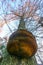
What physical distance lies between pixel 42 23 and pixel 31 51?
1017 mm

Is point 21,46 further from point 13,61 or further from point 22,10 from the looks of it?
point 22,10

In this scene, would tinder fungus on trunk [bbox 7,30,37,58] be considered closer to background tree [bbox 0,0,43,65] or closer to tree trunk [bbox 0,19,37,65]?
tree trunk [bbox 0,19,37,65]

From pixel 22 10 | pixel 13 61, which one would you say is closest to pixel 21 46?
pixel 13 61

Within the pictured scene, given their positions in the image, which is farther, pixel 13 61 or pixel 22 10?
pixel 22 10

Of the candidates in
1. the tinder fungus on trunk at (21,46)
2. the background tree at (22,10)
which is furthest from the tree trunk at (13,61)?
the background tree at (22,10)

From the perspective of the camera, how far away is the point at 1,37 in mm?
2691

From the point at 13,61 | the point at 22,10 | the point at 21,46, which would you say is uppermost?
the point at 22,10

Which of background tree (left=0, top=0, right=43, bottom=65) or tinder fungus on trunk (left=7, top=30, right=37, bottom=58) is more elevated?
background tree (left=0, top=0, right=43, bottom=65)

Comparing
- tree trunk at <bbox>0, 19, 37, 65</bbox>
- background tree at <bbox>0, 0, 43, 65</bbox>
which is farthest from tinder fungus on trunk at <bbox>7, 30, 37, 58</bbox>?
background tree at <bbox>0, 0, 43, 65</bbox>

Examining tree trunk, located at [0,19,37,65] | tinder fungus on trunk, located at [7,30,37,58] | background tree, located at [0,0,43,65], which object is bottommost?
tree trunk, located at [0,19,37,65]

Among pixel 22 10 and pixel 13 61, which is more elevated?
pixel 22 10

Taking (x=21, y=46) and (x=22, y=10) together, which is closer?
(x=21, y=46)

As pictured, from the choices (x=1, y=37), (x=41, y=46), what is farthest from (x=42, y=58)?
(x=1, y=37)

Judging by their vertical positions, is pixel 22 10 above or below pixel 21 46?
above
